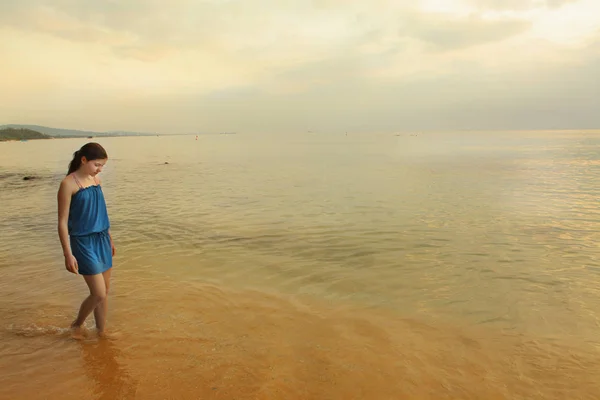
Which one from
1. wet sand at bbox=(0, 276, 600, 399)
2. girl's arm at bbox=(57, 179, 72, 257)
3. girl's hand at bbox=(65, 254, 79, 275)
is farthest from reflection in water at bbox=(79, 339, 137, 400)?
girl's arm at bbox=(57, 179, 72, 257)

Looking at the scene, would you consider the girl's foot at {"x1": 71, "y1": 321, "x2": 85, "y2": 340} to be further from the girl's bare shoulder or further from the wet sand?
the girl's bare shoulder

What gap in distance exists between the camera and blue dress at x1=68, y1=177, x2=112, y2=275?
14.6 feet

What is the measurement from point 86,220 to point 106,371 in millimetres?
1695

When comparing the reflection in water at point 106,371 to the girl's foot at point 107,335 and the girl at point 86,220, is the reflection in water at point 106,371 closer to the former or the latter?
the girl's foot at point 107,335

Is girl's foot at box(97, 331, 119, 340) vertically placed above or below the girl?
below

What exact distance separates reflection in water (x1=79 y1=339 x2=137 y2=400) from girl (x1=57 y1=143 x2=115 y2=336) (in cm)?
49

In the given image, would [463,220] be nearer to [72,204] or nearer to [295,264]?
[295,264]

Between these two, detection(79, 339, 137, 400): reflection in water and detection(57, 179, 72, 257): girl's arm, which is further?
detection(57, 179, 72, 257): girl's arm

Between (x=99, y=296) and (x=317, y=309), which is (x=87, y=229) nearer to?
(x=99, y=296)

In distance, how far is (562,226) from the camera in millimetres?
11180

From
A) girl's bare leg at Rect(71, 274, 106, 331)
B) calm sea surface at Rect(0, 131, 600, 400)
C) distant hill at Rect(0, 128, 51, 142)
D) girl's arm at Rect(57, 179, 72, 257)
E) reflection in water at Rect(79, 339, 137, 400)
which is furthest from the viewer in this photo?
distant hill at Rect(0, 128, 51, 142)

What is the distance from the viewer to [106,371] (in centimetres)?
419

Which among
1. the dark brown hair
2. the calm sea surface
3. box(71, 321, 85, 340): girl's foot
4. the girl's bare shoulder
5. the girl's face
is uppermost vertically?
the dark brown hair

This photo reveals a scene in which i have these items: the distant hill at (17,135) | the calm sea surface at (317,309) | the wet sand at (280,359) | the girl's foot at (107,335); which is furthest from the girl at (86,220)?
the distant hill at (17,135)
